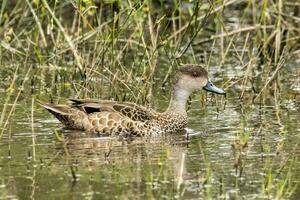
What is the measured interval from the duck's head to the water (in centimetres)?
32

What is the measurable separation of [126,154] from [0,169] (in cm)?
121

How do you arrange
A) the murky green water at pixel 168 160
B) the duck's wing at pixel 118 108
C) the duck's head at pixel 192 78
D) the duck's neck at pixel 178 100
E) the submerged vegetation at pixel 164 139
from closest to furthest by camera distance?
the murky green water at pixel 168 160 < the submerged vegetation at pixel 164 139 < the duck's wing at pixel 118 108 < the duck's neck at pixel 178 100 < the duck's head at pixel 192 78

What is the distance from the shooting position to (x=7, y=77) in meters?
13.1

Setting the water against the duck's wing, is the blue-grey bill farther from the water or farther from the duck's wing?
the duck's wing

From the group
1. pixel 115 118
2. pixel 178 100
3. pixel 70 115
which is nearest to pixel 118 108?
pixel 115 118

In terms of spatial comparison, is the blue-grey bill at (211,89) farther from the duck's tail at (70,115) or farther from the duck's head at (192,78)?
the duck's tail at (70,115)

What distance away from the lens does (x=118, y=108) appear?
10.8m

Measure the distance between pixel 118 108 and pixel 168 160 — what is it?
5.50ft

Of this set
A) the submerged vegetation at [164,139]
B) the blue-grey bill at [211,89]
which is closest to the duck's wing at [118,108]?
the submerged vegetation at [164,139]

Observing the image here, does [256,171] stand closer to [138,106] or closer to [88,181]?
[88,181]

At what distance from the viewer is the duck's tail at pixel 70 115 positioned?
35.6 feet

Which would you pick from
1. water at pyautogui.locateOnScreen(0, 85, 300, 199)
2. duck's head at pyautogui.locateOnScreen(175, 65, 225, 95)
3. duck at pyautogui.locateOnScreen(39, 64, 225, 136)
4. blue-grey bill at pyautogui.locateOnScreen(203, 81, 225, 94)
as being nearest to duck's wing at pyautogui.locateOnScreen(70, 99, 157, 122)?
duck at pyautogui.locateOnScreen(39, 64, 225, 136)

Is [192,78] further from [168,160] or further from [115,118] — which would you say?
[168,160]

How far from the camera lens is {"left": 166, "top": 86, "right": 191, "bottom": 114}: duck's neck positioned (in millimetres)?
11164
